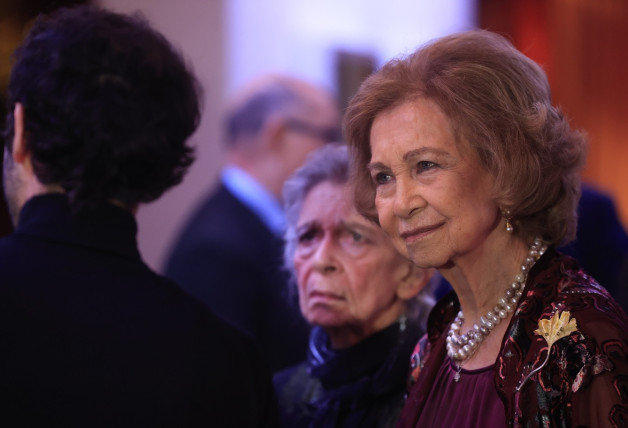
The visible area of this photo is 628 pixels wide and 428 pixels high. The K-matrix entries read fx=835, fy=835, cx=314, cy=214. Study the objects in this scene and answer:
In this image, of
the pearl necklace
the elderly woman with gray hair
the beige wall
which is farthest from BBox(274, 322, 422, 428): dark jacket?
the beige wall

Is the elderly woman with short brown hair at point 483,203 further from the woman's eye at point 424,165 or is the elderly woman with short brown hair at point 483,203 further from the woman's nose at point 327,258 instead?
the woman's nose at point 327,258

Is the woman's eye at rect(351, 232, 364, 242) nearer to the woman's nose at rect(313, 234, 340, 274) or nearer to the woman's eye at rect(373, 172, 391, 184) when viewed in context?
the woman's nose at rect(313, 234, 340, 274)

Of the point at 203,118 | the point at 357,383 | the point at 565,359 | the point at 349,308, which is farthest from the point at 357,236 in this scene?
the point at 203,118

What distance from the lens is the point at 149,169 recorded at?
2045 mm

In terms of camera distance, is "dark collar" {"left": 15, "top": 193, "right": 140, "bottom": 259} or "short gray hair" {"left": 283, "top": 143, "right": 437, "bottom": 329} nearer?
"dark collar" {"left": 15, "top": 193, "right": 140, "bottom": 259}

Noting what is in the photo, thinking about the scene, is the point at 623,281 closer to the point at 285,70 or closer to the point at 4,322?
the point at 4,322

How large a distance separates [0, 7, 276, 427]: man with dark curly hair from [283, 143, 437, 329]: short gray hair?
494 mm

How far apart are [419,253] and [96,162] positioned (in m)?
0.78

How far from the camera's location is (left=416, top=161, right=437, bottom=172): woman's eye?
1725 mm

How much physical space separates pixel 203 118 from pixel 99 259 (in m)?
3.87

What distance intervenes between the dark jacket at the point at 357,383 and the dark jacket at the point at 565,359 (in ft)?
1.97

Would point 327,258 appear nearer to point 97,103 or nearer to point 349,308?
point 349,308

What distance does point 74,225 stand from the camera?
188 centimetres

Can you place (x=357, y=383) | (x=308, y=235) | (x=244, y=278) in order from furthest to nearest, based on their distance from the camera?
(x=244, y=278) → (x=308, y=235) → (x=357, y=383)
